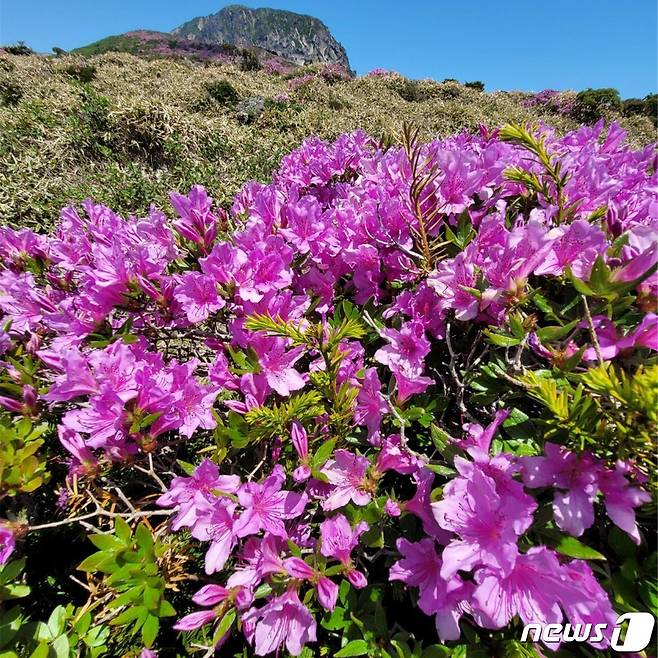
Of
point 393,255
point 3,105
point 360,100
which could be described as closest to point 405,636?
point 393,255

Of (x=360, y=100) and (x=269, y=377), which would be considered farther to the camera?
(x=360, y=100)

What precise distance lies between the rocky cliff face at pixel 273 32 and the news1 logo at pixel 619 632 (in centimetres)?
12630

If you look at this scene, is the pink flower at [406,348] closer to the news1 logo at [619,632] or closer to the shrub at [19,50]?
the news1 logo at [619,632]

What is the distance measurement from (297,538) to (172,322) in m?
0.89

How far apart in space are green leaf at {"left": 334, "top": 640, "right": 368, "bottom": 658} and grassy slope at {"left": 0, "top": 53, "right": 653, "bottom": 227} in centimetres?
260

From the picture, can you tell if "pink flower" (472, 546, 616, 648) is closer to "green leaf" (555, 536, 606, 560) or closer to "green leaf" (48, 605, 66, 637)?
"green leaf" (555, 536, 606, 560)

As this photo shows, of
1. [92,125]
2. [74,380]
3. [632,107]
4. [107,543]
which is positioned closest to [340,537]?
[107,543]

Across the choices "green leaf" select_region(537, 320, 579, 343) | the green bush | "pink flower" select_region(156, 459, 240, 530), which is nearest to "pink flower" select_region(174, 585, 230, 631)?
"pink flower" select_region(156, 459, 240, 530)

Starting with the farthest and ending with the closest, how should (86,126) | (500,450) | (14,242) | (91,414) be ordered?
(86,126) → (14,242) → (91,414) → (500,450)

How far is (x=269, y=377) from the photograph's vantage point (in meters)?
1.25

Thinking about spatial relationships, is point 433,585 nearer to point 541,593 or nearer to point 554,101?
point 541,593

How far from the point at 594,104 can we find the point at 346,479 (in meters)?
18.3

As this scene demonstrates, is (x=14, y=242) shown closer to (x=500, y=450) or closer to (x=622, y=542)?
(x=500, y=450)

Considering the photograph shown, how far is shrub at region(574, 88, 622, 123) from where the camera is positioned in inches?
562
